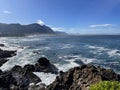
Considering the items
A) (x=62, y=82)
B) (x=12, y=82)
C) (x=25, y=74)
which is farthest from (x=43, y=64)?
(x=62, y=82)

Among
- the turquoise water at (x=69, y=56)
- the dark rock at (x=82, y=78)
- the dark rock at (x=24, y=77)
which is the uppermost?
the dark rock at (x=82, y=78)

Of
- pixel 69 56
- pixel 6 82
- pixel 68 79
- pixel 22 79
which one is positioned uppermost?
pixel 68 79

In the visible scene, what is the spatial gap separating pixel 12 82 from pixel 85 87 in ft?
45.0

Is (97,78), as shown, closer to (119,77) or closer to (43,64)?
(119,77)

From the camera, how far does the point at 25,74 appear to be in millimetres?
37250

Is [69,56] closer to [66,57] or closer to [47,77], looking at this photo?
[66,57]

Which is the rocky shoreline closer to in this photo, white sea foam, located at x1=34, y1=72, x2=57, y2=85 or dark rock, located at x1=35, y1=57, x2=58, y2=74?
white sea foam, located at x1=34, y1=72, x2=57, y2=85

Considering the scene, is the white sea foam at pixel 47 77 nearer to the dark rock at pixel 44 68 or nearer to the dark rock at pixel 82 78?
the dark rock at pixel 44 68

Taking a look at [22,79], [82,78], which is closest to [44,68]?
[22,79]

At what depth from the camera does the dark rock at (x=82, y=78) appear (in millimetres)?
23172

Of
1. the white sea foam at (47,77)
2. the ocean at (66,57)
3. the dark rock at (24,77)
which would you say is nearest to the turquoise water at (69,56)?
the ocean at (66,57)

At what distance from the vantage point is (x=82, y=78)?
81.8ft

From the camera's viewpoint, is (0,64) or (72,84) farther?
(0,64)

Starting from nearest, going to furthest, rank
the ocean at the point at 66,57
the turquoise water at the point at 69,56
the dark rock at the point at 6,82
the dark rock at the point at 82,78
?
the dark rock at the point at 82,78 → the dark rock at the point at 6,82 → the ocean at the point at 66,57 → the turquoise water at the point at 69,56
